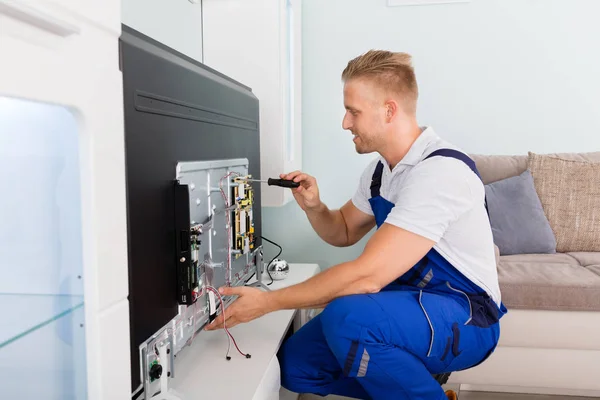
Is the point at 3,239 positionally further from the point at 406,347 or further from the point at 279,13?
the point at 279,13

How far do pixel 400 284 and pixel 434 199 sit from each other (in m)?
0.35

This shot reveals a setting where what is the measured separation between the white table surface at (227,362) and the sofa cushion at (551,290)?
895mm

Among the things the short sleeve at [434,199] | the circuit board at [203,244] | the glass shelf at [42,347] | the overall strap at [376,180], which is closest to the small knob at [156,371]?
the circuit board at [203,244]

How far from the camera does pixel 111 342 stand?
88cm

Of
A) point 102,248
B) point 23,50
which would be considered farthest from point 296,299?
point 23,50

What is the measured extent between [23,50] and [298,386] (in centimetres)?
125

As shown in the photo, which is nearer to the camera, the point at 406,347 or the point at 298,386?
the point at 406,347

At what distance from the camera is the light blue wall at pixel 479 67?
2.78 m

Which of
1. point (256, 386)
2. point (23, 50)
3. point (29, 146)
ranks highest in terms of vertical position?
point (23, 50)

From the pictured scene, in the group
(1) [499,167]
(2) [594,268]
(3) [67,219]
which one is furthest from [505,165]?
(3) [67,219]

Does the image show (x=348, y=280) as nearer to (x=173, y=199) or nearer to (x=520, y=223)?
(x=173, y=199)

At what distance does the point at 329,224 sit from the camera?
200 cm

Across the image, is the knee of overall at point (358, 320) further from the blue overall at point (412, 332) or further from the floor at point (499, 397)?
the floor at point (499, 397)

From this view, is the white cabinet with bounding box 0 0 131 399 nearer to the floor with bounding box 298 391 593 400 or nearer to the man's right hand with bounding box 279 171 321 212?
the man's right hand with bounding box 279 171 321 212
